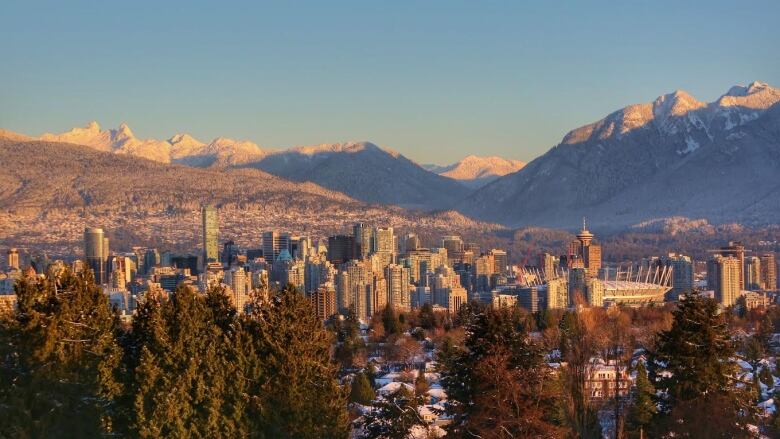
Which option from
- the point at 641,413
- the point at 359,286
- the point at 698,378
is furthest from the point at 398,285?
the point at 698,378

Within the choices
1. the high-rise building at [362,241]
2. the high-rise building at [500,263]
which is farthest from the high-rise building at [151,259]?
the high-rise building at [500,263]

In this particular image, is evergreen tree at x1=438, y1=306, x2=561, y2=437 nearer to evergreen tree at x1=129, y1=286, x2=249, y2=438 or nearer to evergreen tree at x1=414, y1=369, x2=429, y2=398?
evergreen tree at x1=129, y1=286, x2=249, y2=438

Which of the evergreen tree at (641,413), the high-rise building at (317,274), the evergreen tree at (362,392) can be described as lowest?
the high-rise building at (317,274)

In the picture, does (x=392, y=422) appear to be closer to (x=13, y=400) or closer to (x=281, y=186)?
(x=13, y=400)

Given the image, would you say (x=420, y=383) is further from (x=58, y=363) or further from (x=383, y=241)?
(x=383, y=241)

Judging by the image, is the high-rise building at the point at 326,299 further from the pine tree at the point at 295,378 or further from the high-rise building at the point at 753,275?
the pine tree at the point at 295,378
